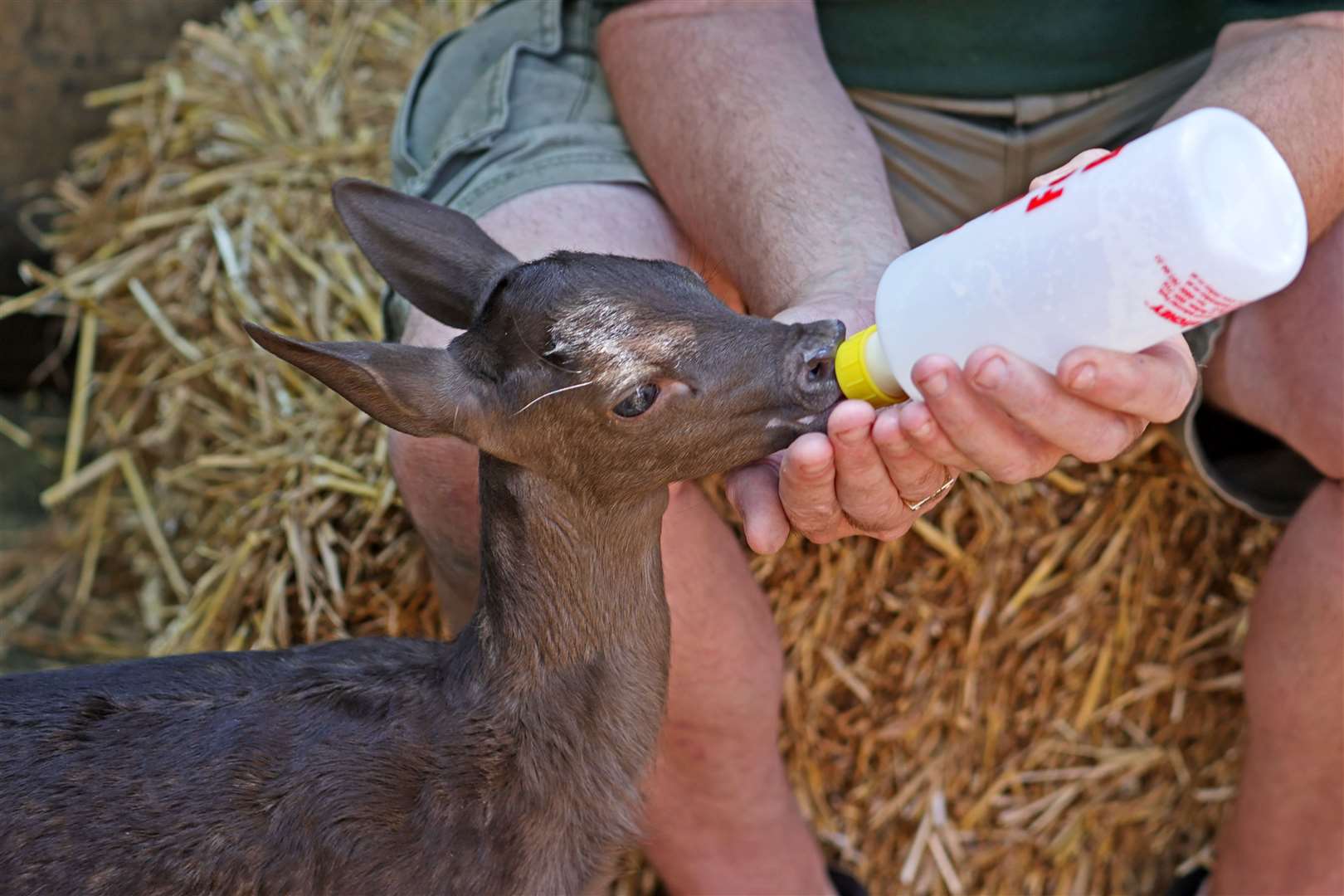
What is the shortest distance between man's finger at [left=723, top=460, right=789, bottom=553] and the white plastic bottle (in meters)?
0.30

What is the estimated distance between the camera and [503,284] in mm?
2066

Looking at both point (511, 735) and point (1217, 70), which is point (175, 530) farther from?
point (1217, 70)

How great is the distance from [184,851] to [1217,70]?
7.10 feet

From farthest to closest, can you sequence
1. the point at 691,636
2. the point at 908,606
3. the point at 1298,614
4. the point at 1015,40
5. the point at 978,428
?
the point at 908,606 → the point at 1015,40 → the point at 1298,614 → the point at 691,636 → the point at 978,428

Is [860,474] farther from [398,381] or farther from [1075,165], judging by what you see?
[398,381]

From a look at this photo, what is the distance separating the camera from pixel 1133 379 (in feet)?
5.71

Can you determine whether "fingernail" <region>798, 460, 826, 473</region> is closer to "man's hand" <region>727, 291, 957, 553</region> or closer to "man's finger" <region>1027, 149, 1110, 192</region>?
"man's hand" <region>727, 291, 957, 553</region>

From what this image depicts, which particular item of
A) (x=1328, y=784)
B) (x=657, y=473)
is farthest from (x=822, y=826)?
(x=657, y=473)

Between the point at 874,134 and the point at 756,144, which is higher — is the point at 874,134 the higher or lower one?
the lower one

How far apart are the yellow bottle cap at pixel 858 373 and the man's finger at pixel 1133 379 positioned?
0.28m

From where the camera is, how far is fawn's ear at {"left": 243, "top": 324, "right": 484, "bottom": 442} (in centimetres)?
179

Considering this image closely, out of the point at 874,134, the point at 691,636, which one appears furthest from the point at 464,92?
the point at 691,636

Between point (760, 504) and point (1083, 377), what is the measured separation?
0.61 meters

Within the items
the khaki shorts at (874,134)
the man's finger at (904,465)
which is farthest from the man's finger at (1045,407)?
the khaki shorts at (874,134)
